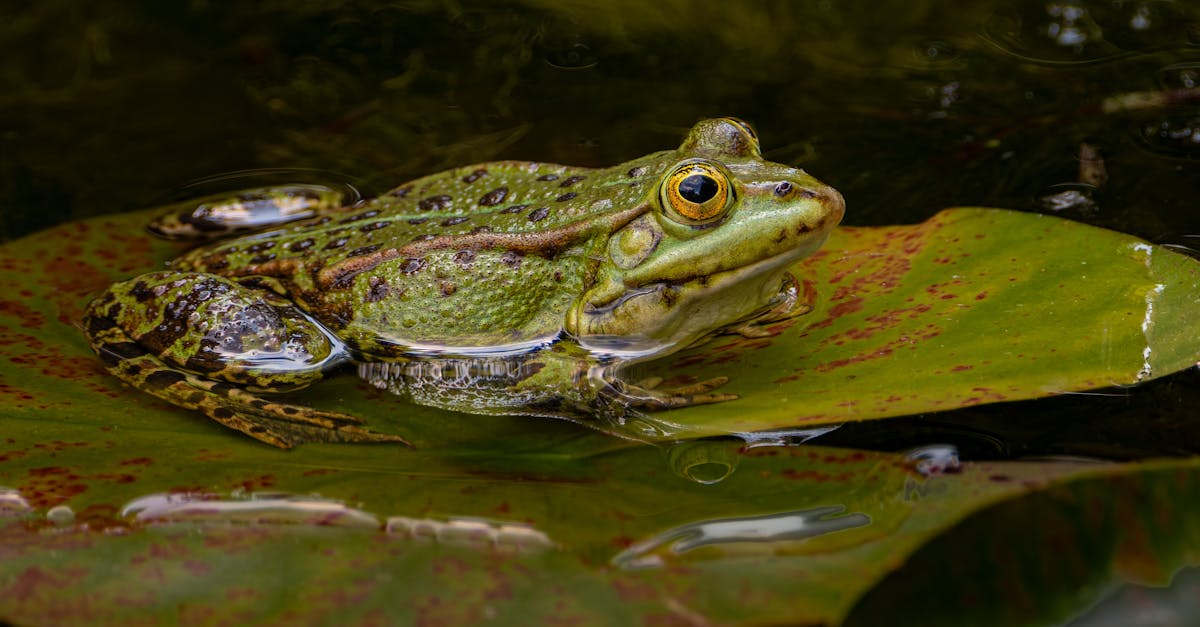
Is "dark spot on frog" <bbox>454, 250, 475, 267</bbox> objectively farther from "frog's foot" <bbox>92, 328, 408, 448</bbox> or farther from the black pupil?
the black pupil

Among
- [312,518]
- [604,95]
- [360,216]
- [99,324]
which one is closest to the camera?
[312,518]

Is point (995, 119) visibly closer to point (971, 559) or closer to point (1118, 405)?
point (1118, 405)

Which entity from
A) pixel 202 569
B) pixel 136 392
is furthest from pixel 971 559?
pixel 136 392

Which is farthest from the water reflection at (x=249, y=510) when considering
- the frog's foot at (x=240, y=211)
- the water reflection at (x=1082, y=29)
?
the water reflection at (x=1082, y=29)

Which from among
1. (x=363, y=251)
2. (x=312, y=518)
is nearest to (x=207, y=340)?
(x=363, y=251)

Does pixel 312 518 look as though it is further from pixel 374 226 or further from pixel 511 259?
pixel 374 226
